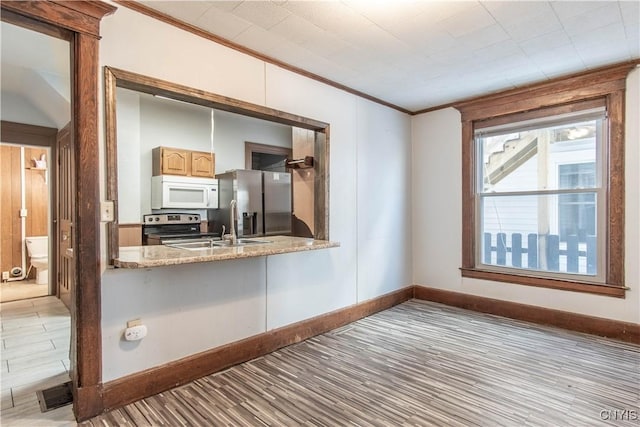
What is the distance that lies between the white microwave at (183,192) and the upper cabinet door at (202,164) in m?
0.08

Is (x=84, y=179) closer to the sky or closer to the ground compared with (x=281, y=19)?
closer to the ground

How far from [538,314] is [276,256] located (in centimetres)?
282

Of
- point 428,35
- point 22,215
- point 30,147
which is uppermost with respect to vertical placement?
point 428,35

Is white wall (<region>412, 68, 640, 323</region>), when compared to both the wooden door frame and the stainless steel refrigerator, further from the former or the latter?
the wooden door frame

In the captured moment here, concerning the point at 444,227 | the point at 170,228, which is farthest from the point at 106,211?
the point at 444,227

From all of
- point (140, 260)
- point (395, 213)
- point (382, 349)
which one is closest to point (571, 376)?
point (382, 349)

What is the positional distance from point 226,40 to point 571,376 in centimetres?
352

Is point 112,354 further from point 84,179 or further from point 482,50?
point 482,50

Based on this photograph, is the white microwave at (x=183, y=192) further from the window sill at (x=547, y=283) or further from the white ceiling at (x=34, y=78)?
the window sill at (x=547, y=283)

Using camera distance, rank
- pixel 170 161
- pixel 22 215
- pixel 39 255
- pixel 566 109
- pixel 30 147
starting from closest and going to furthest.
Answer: pixel 566 109 < pixel 170 161 < pixel 30 147 < pixel 39 255 < pixel 22 215

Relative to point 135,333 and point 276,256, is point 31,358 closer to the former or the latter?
point 135,333

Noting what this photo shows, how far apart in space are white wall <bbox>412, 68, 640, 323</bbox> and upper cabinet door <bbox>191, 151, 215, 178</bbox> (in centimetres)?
269

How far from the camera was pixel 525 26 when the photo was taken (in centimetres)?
239

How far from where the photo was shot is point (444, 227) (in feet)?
14.0
